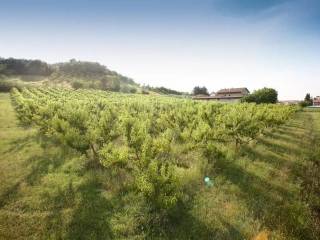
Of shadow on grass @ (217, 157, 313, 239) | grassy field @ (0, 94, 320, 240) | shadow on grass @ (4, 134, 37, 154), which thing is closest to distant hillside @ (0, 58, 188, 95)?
shadow on grass @ (4, 134, 37, 154)

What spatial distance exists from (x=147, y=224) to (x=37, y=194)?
5.68 m

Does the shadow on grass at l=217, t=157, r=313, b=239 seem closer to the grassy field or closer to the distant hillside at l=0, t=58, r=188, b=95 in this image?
the grassy field

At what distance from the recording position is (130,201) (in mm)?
10797

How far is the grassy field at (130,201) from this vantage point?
9055 millimetres

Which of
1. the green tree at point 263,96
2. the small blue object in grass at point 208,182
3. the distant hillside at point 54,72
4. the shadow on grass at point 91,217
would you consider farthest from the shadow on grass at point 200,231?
the distant hillside at point 54,72

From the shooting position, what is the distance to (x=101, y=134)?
16.7m

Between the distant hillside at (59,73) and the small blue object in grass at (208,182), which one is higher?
the distant hillside at (59,73)

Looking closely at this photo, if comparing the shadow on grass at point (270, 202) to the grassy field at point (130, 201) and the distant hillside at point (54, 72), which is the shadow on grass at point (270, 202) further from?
the distant hillside at point (54, 72)

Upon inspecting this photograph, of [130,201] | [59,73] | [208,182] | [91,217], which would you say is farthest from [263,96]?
[59,73]

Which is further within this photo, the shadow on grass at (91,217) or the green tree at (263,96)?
the green tree at (263,96)

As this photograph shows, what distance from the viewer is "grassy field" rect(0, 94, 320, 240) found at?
9.05m

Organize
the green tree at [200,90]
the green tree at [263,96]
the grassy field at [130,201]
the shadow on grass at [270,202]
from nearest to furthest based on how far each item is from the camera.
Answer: the grassy field at [130,201] < the shadow on grass at [270,202] < the green tree at [263,96] < the green tree at [200,90]

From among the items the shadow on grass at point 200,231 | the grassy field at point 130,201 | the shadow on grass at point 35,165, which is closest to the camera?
the shadow on grass at point 200,231

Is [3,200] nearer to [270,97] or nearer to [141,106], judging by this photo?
[141,106]
